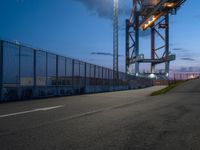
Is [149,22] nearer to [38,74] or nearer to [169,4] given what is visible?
[169,4]

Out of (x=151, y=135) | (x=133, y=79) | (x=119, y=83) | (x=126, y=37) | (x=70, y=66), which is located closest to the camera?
(x=151, y=135)

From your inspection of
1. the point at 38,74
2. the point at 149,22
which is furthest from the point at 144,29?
the point at 38,74

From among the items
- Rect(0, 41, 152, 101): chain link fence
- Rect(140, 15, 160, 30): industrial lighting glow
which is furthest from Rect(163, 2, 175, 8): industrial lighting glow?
Rect(0, 41, 152, 101): chain link fence

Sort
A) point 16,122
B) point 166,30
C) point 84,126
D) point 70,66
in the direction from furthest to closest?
point 166,30, point 70,66, point 16,122, point 84,126

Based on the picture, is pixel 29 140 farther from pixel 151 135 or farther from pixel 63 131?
pixel 151 135

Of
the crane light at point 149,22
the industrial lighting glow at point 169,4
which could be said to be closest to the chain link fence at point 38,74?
the industrial lighting glow at point 169,4

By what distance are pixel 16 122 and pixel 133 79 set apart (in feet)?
177

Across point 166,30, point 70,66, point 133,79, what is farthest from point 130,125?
point 166,30

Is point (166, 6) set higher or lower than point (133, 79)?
higher

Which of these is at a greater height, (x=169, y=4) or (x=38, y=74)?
(x=169, y=4)

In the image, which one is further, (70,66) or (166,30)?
(166,30)

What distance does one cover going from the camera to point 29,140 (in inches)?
235

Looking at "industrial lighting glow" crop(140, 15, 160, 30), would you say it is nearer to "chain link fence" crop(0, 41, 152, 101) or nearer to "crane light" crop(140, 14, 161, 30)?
"crane light" crop(140, 14, 161, 30)

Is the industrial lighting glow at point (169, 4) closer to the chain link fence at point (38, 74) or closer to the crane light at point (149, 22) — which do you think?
the crane light at point (149, 22)
